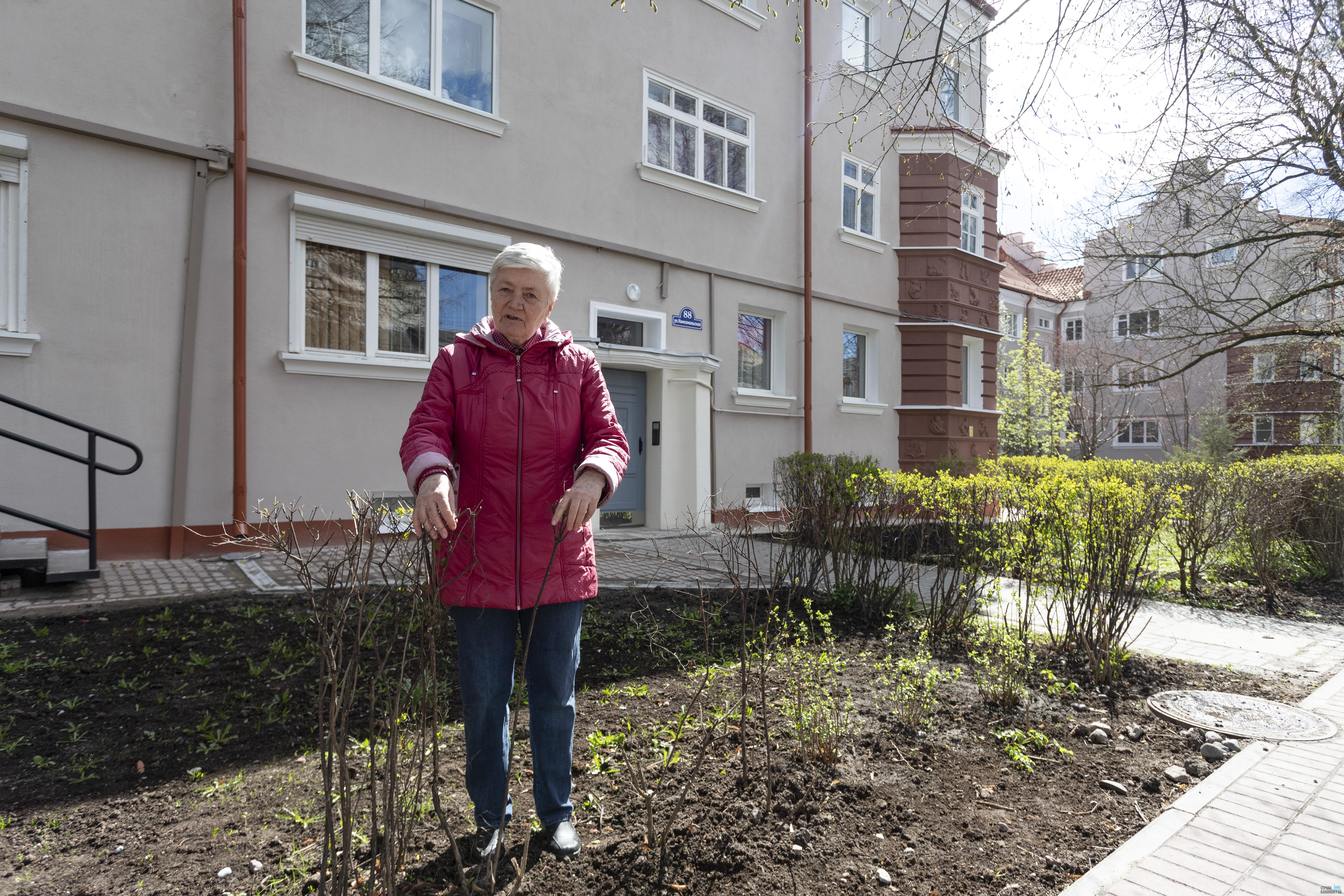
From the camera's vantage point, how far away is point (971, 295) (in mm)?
16203

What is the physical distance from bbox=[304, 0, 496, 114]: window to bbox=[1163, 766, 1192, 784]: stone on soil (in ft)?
30.0

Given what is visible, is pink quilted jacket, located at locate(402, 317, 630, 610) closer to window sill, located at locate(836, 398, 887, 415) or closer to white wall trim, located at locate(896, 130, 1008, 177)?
window sill, located at locate(836, 398, 887, 415)

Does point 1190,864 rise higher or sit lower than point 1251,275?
lower

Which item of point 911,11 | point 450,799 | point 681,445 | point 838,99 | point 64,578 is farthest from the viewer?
point 838,99

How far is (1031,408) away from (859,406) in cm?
1527

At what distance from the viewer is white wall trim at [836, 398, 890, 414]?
45.8 feet

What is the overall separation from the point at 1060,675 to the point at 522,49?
30.2 feet

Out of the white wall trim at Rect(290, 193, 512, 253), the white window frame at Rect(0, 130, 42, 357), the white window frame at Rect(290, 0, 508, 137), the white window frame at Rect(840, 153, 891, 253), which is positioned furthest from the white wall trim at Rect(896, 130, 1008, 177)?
the white window frame at Rect(0, 130, 42, 357)

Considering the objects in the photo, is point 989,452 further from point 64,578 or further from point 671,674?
point 64,578

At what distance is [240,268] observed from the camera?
738cm

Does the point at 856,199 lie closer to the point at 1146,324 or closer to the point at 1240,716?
the point at 1146,324

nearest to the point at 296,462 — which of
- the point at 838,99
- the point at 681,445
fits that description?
the point at 681,445

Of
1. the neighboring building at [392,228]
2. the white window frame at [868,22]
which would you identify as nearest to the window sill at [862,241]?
the neighboring building at [392,228]

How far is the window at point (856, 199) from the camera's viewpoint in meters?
14.3
